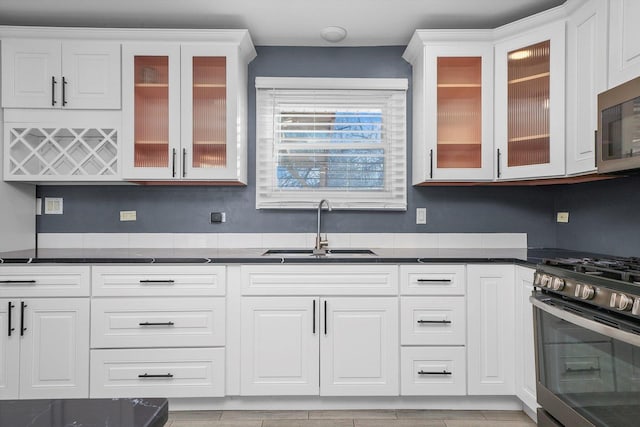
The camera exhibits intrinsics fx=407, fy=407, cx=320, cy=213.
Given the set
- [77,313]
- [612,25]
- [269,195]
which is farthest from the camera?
[269,195]

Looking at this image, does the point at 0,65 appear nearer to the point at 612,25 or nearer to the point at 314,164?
the point at 314,164

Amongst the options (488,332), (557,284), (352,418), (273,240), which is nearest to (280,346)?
(352,418)

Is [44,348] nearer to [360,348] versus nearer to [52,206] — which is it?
[52,206]

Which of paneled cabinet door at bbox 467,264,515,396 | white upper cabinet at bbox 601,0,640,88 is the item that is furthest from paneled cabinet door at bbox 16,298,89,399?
white upper cabinet at bbox 601,0,640,88

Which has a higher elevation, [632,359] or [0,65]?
[0,65]

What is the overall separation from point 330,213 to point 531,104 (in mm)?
1469

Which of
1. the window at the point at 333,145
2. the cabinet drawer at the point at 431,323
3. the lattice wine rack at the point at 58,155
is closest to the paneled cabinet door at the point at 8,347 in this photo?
the lattice wine rack at the point at 58,155

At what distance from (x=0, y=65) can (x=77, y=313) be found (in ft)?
5.37

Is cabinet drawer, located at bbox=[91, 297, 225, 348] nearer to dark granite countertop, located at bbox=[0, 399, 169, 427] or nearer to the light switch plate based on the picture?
the light switch plate

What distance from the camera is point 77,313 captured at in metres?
2.29

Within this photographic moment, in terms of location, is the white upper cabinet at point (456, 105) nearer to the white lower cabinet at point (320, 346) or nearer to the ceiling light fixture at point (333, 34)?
the ceiling light fixture at point (333, 34)

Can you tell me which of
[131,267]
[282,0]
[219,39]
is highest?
[282,0]

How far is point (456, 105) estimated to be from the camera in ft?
8.74

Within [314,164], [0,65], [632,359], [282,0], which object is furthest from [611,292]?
[0,65]
